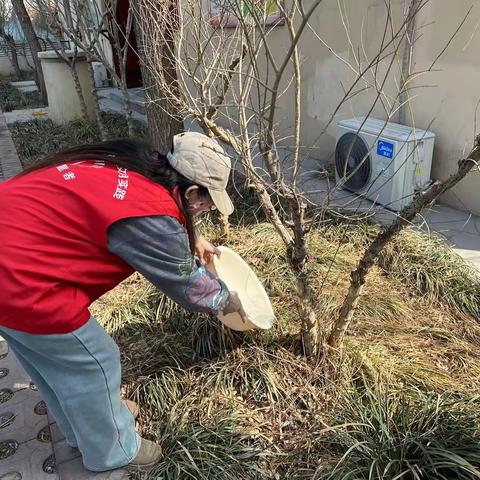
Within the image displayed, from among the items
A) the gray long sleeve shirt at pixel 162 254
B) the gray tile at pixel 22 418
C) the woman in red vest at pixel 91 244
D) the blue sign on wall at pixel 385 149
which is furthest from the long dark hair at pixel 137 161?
the blue sign on wall at pixel 385 149

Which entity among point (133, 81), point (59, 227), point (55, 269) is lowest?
point (133, 81)

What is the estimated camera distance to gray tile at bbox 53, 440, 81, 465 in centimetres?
237

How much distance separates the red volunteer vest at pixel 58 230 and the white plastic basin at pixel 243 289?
847 mm

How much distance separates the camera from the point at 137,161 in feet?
5.93

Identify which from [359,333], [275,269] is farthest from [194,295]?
[275,269]

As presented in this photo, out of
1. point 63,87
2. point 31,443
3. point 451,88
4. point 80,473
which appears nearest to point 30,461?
point 31,443

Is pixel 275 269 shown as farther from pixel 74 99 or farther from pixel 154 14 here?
pixel 74 99

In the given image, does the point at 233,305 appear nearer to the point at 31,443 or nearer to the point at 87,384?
the point at 87,384

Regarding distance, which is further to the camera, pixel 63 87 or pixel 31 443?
pixel 63 87

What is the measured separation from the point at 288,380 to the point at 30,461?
1.29 metres

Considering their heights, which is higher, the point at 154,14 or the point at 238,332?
the point at 154,14

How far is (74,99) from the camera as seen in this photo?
28.1 ft

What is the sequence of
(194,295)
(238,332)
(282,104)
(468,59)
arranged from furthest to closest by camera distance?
(282,104) → (468,59) → (238,332) → (194,295)

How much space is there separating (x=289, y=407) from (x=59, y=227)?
140 cm
